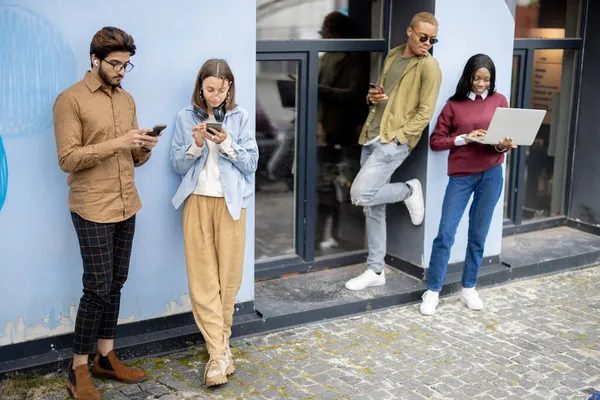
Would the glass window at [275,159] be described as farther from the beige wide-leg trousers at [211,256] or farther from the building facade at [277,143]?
the beige wide-leg trousers at [211,256]

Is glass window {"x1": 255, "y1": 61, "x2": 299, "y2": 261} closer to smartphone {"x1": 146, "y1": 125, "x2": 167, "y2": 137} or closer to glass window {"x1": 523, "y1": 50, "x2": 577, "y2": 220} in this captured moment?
smartphone {"x1": 146, "y1": 125, "x2": 167, "y2": 137}

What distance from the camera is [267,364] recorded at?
5.30 metres

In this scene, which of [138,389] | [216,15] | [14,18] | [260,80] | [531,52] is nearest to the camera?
[14,18]

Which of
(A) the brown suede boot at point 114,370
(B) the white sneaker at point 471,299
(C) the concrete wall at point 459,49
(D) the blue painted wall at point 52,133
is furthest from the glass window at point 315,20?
(A) the brown suede boot at point 114,370

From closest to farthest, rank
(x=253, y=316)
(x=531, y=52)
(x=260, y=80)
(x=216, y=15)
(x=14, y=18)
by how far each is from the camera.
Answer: (x=14, y=18), (x=216, y=15), (x=253, y=316), (x=260, y=80), (x=531, y=52)

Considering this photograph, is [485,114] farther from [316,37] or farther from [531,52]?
[531,52]

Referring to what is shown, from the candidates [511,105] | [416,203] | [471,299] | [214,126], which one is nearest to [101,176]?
[214,126]

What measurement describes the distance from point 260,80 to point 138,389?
2720 millimetres

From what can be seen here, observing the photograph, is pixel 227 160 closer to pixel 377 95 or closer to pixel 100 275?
pixel 100 275

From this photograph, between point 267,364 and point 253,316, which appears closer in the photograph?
point 267,364

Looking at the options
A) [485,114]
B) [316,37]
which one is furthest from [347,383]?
[316,37]

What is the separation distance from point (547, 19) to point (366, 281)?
351 cm

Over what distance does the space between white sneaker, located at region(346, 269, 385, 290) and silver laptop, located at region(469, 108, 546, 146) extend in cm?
146

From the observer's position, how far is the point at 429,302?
6301 mm
